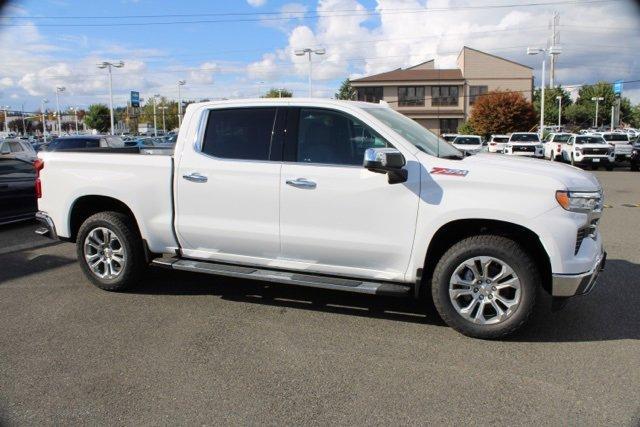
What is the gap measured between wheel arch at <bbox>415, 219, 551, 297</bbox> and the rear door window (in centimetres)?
171

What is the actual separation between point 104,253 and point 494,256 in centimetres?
394

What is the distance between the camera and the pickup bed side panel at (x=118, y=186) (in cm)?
548

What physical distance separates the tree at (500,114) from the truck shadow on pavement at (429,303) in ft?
157

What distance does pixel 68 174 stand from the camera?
234 inches

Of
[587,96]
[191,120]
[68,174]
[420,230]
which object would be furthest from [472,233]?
[587,96]

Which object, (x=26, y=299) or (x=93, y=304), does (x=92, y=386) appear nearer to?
(x=93, y=304)

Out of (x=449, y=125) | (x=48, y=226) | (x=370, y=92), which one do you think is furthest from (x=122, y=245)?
(x=449, y=125)

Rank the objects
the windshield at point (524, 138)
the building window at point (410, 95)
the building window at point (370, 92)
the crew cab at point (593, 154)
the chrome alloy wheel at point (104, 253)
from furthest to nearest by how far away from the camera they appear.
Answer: the building window at point (410, 95)
the building window at point (370, 92)
the windshield at point (524, 138)
the crew cab at point (593, 154)
the chrome alloy wheel at point (104, 253)

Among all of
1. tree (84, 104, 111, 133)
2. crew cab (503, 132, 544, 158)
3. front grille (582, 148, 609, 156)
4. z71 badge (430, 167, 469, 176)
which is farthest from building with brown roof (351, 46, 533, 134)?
tree (84, 104, 111, 133)

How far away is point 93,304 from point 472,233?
3.65m

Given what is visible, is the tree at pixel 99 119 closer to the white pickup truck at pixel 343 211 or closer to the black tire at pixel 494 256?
the white pickup truck at pixel 343 211

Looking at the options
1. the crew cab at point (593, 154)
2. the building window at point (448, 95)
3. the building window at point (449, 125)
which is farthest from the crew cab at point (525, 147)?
the building window at point (449, 125)

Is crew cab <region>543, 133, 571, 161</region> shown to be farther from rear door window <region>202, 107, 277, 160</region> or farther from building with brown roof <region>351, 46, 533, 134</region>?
building with brown roof <region>351, 46, 533, 134</region>

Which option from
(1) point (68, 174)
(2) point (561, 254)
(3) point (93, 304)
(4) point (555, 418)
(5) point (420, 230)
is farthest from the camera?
(1) point (68, 174)
